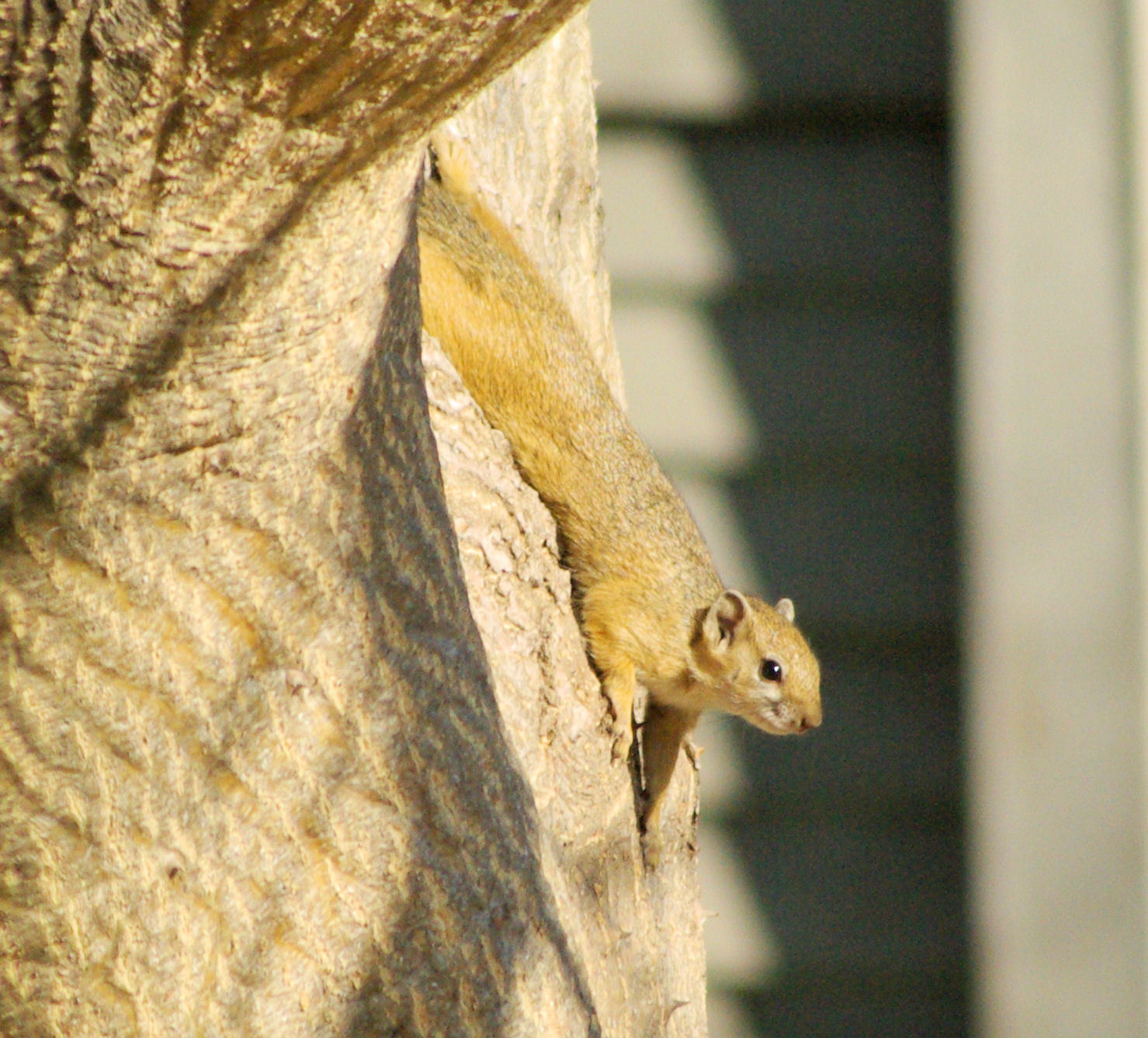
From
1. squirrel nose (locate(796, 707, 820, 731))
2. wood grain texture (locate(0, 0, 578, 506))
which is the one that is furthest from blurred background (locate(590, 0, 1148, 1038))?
wood grain texture (locate(0, 0, 578, 506))

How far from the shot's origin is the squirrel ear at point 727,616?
286cm

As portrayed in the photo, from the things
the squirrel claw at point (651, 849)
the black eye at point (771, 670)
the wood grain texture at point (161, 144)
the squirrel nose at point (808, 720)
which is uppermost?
the wood grain texture at point (161, 144)

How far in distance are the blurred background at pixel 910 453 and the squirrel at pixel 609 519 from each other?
1.49ft

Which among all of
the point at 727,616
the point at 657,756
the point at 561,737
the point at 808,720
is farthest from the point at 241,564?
the point at 808,720

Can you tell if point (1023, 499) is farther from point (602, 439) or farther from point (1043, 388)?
point (602, 439)

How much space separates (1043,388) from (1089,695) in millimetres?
619

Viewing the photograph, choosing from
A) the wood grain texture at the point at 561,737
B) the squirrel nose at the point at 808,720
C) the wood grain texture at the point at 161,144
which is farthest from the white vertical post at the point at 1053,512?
the wood grain texture at the point at 161,144

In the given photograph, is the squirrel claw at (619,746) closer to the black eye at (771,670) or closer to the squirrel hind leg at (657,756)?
the squirrel hind leg at (657,756)

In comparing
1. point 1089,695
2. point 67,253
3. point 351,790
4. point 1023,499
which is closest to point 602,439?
point 1023,499

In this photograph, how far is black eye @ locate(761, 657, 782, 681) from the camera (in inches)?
113

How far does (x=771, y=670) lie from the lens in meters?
2.87

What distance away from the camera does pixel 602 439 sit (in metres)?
2.72

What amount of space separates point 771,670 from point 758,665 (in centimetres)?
3

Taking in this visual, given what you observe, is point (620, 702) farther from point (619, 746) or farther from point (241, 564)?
point (241, 564)
